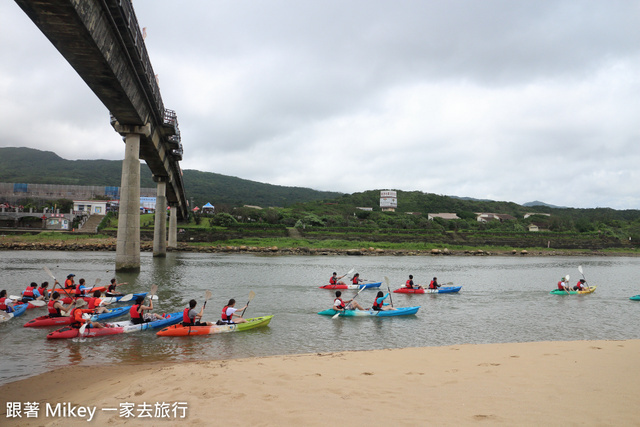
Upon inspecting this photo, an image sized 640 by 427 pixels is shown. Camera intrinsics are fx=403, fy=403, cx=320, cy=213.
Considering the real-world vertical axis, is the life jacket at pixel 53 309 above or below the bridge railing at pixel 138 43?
below

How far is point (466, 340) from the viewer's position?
1474 cm

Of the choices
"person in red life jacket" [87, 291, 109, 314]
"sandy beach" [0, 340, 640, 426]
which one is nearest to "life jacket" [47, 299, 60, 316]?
"person in red life jacket" [87, 291, 109, 314]

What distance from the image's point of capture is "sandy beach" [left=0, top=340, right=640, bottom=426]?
651 cm

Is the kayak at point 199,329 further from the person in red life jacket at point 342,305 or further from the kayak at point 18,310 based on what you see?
the kayak at point 18,310

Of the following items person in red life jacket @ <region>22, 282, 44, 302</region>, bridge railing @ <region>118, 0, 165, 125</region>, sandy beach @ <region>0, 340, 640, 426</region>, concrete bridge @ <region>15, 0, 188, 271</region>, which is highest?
bridge railing @ <region>118, 0, 165, 125</region>

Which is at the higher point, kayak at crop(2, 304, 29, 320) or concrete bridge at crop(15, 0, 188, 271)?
concrete bridge at crop(15, 0, 188, 271)

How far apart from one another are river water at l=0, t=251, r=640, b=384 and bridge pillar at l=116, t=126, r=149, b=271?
190 cm

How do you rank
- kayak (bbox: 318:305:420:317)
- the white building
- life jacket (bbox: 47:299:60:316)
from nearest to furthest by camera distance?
life jacket (bbox: 47:299:60:316) < kayak (bbox: 318:305:420:317) < the white building

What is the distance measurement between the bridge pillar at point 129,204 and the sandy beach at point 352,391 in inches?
902

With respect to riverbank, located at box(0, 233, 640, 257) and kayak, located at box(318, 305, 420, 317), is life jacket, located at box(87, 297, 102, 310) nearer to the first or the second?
kayak, located at box(318, 305, 420, 317)

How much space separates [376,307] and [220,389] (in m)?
12.3

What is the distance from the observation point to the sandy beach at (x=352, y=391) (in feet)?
21.4

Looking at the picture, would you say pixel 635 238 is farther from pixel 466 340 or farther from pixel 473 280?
pixel 466 340

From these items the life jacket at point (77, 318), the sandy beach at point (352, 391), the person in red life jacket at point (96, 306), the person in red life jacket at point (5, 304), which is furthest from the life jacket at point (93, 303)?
the sandy beach at point (352, 391)
